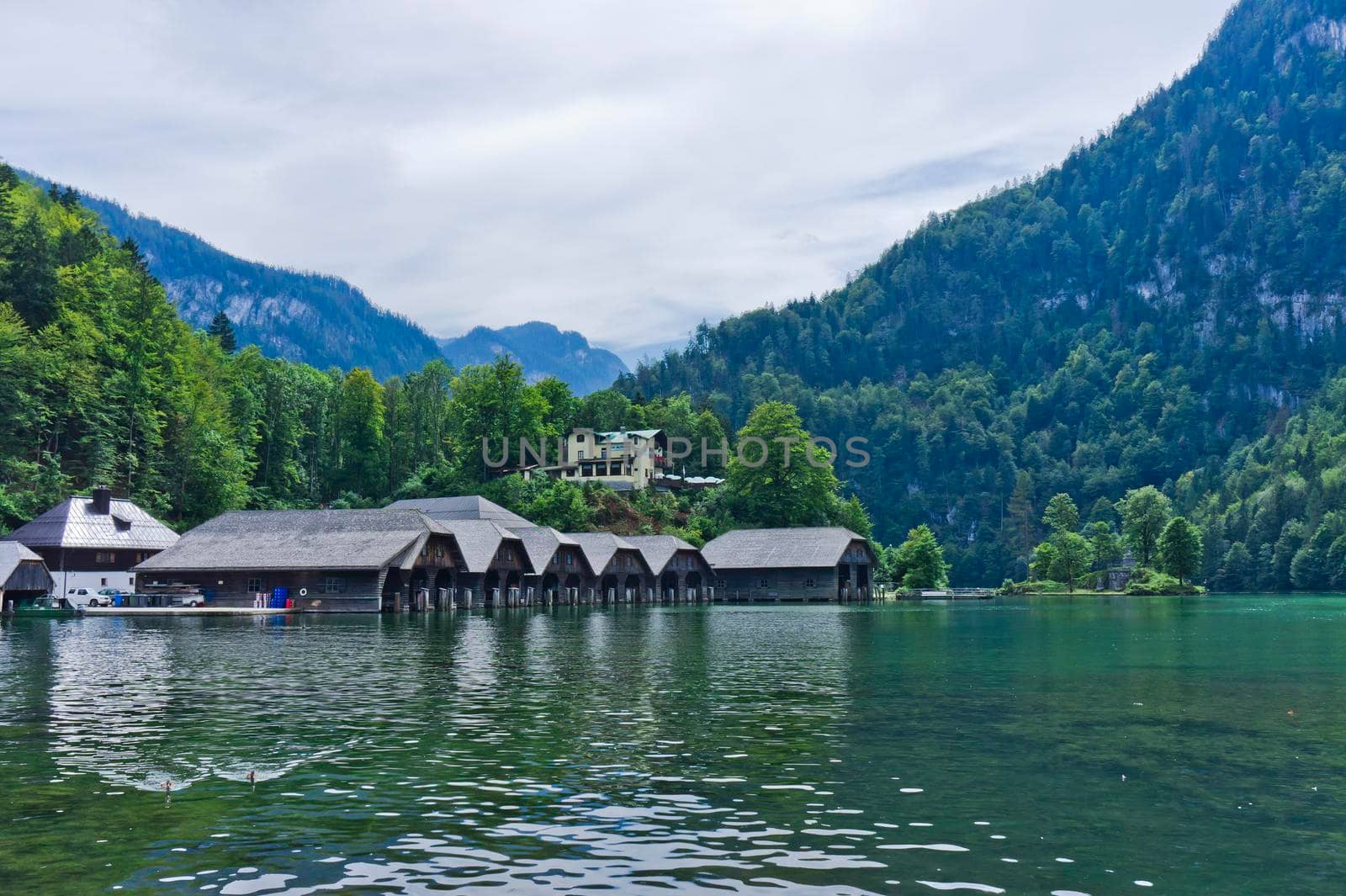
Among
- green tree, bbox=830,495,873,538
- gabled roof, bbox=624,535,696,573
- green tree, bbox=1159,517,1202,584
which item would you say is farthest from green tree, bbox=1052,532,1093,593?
gabled roof, bbox=624,535,696,573

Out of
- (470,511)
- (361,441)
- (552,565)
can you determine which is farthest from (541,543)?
(361,441)

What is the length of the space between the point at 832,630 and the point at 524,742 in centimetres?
4096

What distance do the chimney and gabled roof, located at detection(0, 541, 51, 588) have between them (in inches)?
407

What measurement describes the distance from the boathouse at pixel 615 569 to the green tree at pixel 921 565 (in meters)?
42.6

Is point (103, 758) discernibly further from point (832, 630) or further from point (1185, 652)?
point (832, 630)

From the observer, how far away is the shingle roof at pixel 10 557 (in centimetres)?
7488

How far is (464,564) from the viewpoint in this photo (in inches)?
3563

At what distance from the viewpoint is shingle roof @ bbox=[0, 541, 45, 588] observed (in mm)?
74875

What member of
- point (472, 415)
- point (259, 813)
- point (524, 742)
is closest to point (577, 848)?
point (259, 813)

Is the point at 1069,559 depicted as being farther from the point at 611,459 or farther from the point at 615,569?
the point at 615,569

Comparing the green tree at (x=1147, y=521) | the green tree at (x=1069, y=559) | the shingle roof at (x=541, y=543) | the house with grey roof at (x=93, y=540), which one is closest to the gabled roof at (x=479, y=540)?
the shingle roof at (x=541, y=543)

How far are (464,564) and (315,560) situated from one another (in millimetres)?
12854

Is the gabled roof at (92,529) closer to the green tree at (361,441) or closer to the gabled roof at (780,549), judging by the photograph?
the gabled roof at (780,549)

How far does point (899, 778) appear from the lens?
58.8 feet
